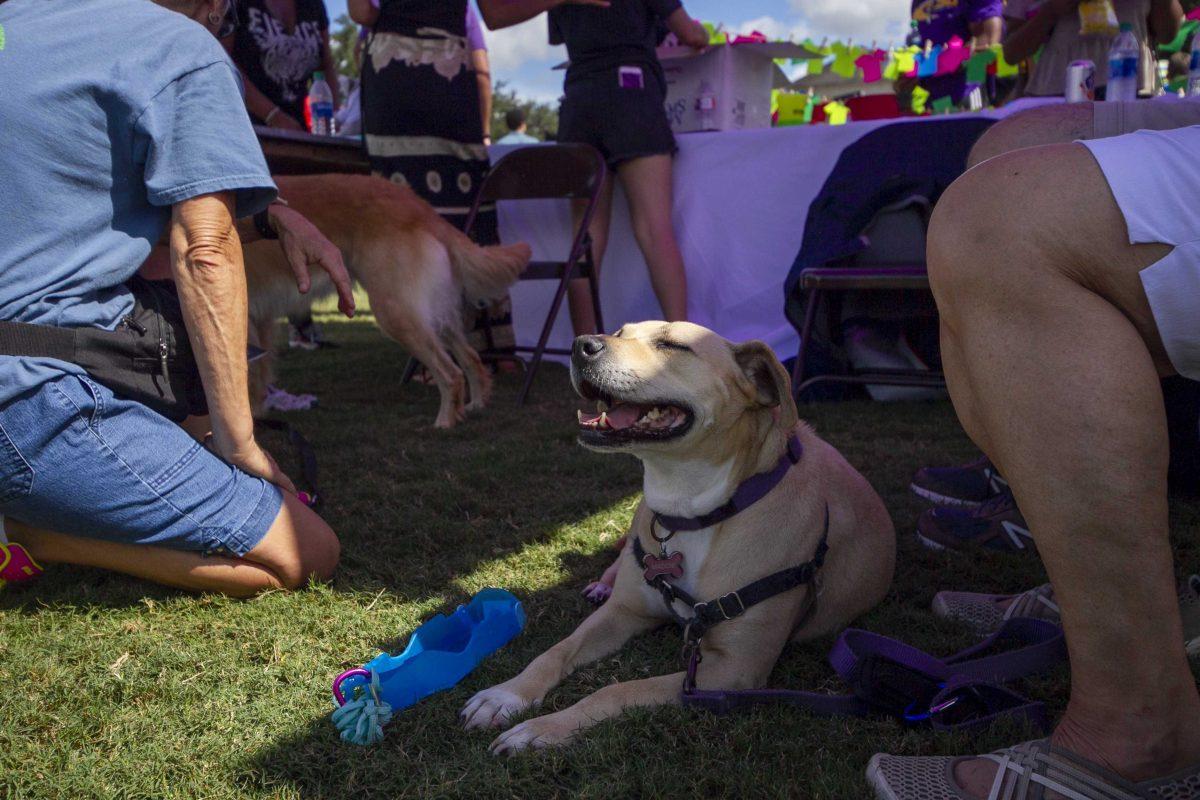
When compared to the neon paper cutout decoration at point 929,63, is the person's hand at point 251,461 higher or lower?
lower

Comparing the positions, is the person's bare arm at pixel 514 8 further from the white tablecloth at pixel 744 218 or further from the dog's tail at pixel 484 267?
the dog's tail at pixel 484 267

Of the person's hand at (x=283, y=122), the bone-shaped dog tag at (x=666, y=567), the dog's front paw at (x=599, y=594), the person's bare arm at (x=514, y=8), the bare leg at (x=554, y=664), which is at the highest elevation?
the person's bare arm at (x=514, y=8)

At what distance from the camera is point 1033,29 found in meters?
4.77

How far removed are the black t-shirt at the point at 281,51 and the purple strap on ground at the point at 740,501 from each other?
13.2ft

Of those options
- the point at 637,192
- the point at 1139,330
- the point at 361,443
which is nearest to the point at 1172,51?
the point at 637,192

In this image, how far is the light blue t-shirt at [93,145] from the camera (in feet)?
6.59

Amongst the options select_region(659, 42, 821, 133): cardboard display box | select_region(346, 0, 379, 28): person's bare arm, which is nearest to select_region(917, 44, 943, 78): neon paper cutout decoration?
select_region(659, 42, 821, 133): cardboard display box

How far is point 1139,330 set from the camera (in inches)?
49.0

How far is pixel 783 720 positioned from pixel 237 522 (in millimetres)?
1434

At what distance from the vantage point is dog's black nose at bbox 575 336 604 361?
6.81 ft

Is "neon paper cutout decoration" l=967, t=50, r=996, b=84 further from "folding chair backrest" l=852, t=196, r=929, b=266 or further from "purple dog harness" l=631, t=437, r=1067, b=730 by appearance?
"purple dog harness" l=631, t=437, r=1067, b=730

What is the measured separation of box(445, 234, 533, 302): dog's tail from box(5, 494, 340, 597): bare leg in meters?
2.46

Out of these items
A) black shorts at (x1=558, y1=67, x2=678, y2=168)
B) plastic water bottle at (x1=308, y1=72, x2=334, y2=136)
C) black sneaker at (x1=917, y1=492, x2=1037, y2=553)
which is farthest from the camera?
plastic water bottle at (x1=308, y1=72, x2=334, y2=136)

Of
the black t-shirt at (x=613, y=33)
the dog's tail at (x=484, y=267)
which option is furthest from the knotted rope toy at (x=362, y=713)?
the black t-shirt at (x=613, y=33)
